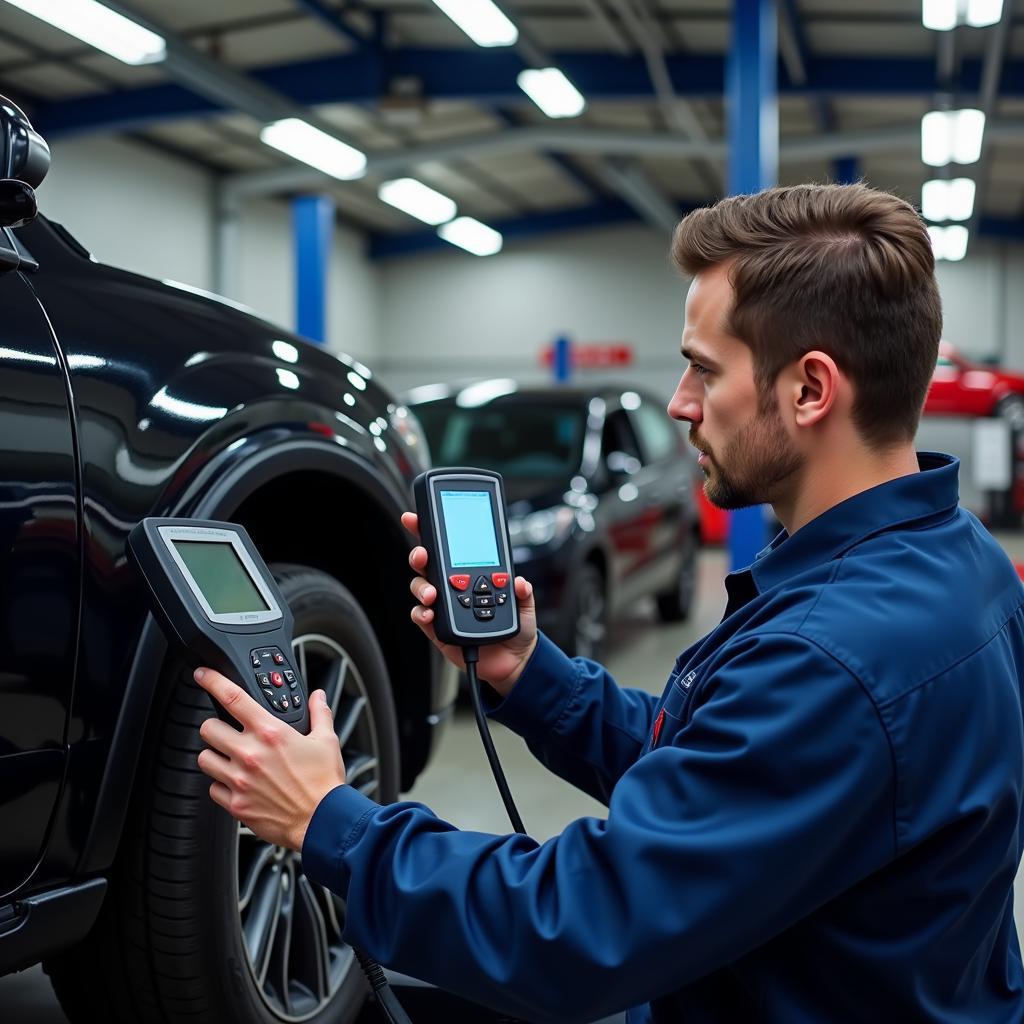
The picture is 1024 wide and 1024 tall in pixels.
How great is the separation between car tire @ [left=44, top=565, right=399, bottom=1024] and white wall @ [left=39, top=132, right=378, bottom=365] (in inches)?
377

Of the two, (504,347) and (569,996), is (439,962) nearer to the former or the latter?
(569,996)

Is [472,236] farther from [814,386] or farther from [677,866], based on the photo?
[677,866]

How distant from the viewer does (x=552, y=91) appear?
33.4 feet

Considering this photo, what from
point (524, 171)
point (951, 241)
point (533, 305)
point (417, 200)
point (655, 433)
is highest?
point (524, 171)

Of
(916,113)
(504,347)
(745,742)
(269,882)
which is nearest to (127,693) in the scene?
(269,882)

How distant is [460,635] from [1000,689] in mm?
612

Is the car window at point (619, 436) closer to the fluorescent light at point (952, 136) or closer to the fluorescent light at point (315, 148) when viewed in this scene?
the fluorescent light at point (952, 136)

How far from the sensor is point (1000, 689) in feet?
3.43

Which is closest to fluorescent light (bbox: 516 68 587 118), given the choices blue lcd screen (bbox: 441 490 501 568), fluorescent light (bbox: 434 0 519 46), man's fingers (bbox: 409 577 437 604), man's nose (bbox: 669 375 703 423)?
fluorescent light (bbox: 434 0 519 46)

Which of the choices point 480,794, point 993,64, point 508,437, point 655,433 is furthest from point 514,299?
point 480,794

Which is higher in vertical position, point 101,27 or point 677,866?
point 101,27

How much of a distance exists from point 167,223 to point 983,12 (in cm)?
972

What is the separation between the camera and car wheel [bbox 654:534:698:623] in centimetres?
673

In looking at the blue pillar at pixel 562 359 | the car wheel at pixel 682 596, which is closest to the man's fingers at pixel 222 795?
the car wheel at pixel 682 596
